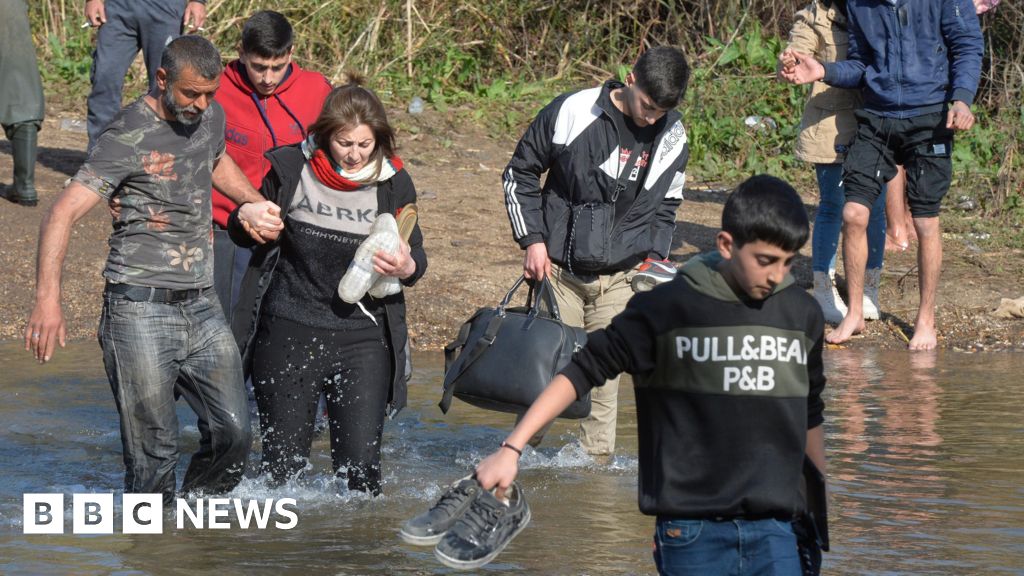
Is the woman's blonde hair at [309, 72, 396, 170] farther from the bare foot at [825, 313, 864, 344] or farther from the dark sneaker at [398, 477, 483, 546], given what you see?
the bare foot at [825, 313, 864, 344]

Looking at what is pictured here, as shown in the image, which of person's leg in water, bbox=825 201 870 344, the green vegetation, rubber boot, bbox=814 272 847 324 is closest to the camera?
person's leg in water, bbox=825 201 870 344

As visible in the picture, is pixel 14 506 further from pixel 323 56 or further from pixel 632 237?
pixel 323 56

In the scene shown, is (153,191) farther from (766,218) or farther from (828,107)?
(828,107)

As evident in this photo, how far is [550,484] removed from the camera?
20.0 ft

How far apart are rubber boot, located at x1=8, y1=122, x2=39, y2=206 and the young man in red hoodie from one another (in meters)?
3.98

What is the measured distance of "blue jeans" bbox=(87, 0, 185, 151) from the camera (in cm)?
913

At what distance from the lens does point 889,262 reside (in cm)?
1004

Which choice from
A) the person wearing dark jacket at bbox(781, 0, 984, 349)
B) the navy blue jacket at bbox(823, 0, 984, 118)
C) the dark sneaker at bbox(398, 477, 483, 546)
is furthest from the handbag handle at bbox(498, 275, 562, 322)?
the navy blue jacket at bbox(823, 0, 984, 118)

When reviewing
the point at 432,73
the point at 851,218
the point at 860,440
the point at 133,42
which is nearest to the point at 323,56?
the point at 432,73

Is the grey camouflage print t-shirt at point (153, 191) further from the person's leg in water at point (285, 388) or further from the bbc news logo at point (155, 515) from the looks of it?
the bbc news logo at point (155, 515)

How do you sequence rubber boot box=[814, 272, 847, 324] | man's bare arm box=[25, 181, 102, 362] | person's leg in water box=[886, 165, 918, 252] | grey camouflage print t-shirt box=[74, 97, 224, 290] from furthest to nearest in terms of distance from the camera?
person's leg in water box=[886, 165, 918, 252]
rubber boot box=[814, 272, 847, 324]
grey camouflage print t-shirt box=[74, 97, 224, 290]
man's bare arm box=[25, 181, 102, 362]

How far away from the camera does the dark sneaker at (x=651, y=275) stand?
5820mm

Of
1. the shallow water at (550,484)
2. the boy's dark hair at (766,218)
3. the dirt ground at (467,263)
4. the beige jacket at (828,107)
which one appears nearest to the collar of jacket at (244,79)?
the shallow water at (550,484)

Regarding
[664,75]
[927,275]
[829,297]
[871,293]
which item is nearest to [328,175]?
[664,75]
